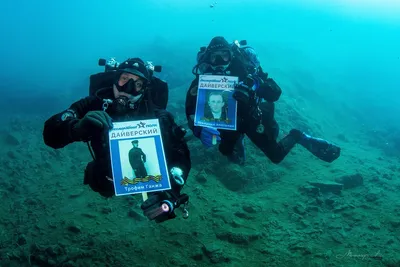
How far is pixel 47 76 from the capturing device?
35.2 m

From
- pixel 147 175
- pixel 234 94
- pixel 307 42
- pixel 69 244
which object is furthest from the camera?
pixel 307 42

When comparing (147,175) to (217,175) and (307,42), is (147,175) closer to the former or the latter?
(217,175)

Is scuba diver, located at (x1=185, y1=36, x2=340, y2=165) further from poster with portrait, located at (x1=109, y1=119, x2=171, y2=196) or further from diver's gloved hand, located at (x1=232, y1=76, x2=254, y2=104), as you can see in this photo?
poster with portrait, located at (x1=109, y1=119, x2=171, y2=196)

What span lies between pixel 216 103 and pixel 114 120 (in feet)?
5.65

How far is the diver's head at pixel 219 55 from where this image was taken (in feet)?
16.9

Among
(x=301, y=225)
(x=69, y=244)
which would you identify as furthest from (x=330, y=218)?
(x=69, y=244)

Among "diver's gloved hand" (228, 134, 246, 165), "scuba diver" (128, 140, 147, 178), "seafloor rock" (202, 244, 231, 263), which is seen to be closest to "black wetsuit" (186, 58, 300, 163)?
"diver's gloved hand" (228, 134, 246, 165)

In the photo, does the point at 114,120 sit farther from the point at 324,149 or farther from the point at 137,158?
the point at 324,149

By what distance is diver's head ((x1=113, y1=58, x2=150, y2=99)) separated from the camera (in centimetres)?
372

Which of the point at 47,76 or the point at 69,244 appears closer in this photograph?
the point at 69,244

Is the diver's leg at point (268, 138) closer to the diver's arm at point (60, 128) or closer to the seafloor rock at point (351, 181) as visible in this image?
the diver's arm at point (60, 128)

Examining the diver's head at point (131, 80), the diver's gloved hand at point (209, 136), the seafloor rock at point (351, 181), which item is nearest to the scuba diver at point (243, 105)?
the diver's gloved hand at point (209, 136)

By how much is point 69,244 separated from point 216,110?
375cm

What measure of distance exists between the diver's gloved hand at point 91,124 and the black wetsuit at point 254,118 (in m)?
2.26
